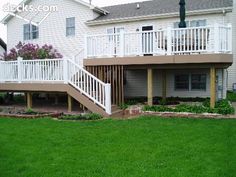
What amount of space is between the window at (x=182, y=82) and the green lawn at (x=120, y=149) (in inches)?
246

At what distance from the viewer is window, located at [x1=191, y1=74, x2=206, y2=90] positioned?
54.9ft

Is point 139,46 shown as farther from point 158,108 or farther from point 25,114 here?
point 25,114

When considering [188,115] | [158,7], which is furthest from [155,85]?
[188,115]

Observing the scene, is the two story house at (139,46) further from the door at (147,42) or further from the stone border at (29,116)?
the stone border at (29,116)

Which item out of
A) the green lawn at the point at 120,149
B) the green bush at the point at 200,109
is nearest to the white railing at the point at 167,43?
the green bush at the point at 200,109

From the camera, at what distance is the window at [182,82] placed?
1720 centimetres

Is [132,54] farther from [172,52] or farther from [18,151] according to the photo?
[18,151]

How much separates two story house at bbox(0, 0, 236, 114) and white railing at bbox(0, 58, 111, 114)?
4cm

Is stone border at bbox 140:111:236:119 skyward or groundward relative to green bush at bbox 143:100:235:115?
groundward


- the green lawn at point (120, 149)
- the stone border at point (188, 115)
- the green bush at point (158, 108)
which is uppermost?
the green bush at point (158, 108)

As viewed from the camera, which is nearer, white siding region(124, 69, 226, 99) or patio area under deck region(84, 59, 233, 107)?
patio area under deck region(84, 59, 233, 107)

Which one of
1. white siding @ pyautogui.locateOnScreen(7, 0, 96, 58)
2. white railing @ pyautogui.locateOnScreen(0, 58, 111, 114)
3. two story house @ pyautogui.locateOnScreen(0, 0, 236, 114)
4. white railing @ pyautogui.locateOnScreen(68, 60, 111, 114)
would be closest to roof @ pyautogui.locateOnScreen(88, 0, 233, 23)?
two story house @ pyautogui.locateOnScreen(0, 0, 236, 114)

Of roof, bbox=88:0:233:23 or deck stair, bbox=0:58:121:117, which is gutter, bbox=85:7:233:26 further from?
deck stair, bbox=0:58:121:117

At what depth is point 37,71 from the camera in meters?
14.7
